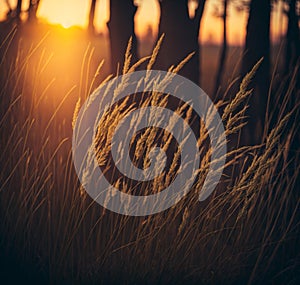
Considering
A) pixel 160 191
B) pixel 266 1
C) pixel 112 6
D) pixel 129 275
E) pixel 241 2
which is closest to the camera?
pixel 129 275

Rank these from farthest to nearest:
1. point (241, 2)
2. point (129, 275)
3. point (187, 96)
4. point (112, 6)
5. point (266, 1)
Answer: point (241, 2), point (266, 1), point (112, 6), point (187, 96), point (129, 275)

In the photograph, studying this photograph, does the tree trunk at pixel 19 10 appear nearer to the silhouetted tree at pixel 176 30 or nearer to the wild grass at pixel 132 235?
the silhouetted tree at pixel 176 30

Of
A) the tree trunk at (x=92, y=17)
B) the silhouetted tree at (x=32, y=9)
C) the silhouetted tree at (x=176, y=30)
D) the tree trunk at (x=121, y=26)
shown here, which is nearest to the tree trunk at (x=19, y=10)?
the silhouetted tree at (x=32, y=9)

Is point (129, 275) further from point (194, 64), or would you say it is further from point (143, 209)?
point (194, 64)

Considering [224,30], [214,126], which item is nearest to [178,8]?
[214,126]

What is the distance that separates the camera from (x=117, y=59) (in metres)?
4.12

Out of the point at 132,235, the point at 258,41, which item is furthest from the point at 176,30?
the point at 132,235

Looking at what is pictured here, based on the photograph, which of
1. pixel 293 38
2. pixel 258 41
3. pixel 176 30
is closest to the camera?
pixel 176 30

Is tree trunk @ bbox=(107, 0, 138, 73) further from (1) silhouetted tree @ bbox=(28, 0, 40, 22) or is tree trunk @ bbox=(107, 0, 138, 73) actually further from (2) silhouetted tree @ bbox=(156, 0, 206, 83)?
(1) silhouetted tree @ bbox=(28, 0, 40, 22)

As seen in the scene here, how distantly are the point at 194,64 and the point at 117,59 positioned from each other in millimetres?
711

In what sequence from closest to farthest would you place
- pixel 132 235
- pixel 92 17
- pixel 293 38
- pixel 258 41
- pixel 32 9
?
pixel 132 235 → pixel 293 38 → pixel 32 9 → pixel 258 41 → pixel 92 17

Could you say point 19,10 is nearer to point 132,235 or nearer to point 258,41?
point 258,41

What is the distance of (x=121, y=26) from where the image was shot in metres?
4.03

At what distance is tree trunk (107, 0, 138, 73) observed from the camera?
3992 millimetres
